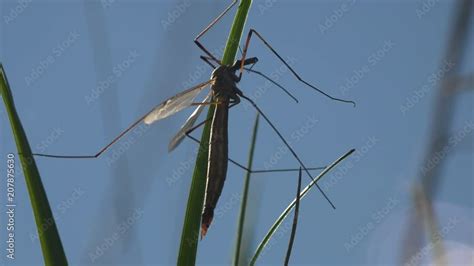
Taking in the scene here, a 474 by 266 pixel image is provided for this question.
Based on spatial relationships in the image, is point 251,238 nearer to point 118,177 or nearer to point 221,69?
point 118,177

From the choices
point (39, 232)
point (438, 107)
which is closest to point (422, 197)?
point (438, 107)

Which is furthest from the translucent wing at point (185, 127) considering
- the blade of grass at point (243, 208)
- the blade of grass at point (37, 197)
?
the blade of grass at point (37, 197)

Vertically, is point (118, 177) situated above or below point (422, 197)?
above

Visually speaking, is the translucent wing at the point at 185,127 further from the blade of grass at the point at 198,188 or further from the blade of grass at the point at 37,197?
the blade of grass at the point at 37,197

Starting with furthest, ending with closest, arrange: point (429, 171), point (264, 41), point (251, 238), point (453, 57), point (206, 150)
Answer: point (264, 41), point (206, 150), point (251, 238), point (429, 171), point (453, 57)

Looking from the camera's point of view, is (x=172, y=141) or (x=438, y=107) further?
(x=172, y=141)

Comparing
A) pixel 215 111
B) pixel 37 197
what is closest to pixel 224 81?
pixel 215 111

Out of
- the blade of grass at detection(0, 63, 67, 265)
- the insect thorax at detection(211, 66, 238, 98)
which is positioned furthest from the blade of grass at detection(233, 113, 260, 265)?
the insect thorax at detection(211, 66, 238, 98)
